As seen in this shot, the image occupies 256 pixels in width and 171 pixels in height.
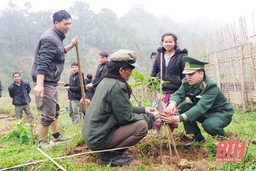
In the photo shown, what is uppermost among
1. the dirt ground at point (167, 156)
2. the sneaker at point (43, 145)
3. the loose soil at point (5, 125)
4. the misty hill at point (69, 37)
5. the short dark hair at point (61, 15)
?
the misty hill at point (69, 37)

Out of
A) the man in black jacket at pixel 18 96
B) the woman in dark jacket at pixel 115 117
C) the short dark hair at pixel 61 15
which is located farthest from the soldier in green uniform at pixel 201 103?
the man in black jacket at pixel 18 96

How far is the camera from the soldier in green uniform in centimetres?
263

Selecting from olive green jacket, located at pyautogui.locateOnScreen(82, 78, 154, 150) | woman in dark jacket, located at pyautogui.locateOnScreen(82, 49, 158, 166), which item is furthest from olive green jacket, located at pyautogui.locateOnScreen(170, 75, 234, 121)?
olive green jacket, located at pyautogui.locateOnScreen(82, 78, 154, 150)

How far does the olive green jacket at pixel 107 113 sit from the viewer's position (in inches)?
89.6

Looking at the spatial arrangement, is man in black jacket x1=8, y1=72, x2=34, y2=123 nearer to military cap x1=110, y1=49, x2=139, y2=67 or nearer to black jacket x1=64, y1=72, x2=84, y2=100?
black jacket x1=64, y1=72, x2=84, y2=100

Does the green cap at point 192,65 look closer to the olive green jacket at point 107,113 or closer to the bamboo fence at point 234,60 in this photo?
the olive green jacket at point 107,113

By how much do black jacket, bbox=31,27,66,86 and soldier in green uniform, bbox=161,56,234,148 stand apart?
167 centimetres

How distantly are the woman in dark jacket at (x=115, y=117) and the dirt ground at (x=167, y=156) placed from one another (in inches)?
9.8

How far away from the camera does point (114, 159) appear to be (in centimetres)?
245

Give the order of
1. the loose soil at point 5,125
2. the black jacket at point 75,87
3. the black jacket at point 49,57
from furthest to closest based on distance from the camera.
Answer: the loose soil at point 5,125, the black jacket at point 75,87, the black jacket at point 49,57

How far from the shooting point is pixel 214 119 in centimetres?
277

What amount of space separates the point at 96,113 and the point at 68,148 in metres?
0.99

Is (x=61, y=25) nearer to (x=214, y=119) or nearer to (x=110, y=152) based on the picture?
(x=110, y=152)

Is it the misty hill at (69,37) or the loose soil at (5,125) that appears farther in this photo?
the misty hill at (69,37)
